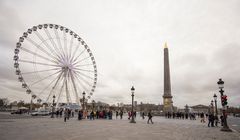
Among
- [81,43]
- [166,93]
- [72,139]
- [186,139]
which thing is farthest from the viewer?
[166,93]

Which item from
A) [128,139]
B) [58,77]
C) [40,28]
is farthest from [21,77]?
[128,139]

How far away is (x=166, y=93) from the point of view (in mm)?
48656

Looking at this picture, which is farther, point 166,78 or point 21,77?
point 166,78

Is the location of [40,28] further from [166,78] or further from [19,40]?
[166,78]

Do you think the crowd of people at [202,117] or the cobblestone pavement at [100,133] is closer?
the cobblestone pavement at [100,133]

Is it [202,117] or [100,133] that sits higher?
[100,133]

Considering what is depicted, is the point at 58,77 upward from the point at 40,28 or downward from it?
downward

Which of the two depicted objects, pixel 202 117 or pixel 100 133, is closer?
pixel 100 133

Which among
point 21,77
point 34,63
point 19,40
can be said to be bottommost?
point 21,77

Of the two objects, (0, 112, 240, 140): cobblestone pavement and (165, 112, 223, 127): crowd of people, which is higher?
(0, 112, 240, 140): cobblestone pavement

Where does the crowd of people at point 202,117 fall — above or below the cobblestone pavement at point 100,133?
below

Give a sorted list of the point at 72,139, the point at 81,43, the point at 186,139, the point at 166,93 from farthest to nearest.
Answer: the point at 166,93
the point at 81,43
the point at 186,139
the point at 72,139

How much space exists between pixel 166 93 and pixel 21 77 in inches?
1290

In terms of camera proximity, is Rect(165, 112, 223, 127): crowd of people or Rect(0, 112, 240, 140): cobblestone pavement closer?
Rect(0, 112, 240, 140): cobblestone pavement
